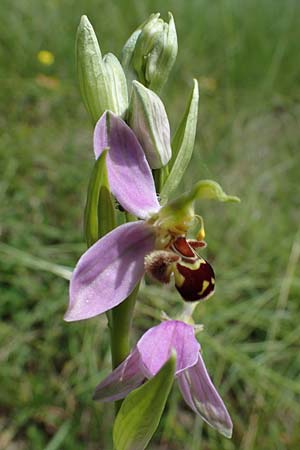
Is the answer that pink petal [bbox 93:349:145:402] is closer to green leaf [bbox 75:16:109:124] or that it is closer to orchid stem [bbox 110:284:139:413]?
orchid stem [bbox 110:284:139:413]

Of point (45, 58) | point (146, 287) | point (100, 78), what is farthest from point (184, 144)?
point (45, 58)

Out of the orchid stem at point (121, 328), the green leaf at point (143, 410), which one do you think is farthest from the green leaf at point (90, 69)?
the green leaf at point (143, 410)

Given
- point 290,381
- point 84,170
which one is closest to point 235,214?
point 84,170

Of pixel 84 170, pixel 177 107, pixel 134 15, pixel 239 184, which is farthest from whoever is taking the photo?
pixel 134 15

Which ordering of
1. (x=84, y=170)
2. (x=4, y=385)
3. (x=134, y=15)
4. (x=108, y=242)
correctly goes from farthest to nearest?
1. (x=134, y=15)
2. (x=84, y=170)
3. (x=4, y=385)
4. (x=108, y=242)

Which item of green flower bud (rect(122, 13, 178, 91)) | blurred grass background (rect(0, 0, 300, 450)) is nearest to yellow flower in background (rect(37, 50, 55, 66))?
blurred grass background (rect(0, 0, 300, 450))

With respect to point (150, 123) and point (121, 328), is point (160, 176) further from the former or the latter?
point (121, 328)

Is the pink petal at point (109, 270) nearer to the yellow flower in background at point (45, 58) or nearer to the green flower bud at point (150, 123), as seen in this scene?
the green flower bud at point (150, 123)

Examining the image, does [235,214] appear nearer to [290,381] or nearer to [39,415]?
[290,381]
